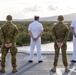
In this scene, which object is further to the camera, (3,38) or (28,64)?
(28,64)

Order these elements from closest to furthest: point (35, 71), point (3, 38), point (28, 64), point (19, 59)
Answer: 1. point (3, 38)
2. point (35, 71)
3. point (28, 64)
4. point (19, 59)

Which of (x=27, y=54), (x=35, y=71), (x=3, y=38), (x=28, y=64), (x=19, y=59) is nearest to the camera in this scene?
(x=3, y=38)

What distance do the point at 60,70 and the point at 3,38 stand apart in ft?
6.50

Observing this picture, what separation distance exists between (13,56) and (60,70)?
1.48 metres

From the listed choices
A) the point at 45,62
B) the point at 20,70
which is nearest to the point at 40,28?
the point at 45,62

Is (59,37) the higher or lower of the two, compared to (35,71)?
higher

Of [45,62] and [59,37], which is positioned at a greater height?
[59,37]

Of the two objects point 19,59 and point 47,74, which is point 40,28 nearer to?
point 19,59

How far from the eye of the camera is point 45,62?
11367 mm

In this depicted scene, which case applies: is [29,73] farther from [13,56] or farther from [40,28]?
[40,28]

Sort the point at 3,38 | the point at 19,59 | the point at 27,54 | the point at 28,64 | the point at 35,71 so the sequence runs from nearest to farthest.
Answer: the point at 3,38, the point at 35,71, the point at 28,64, the point at 19,59, the point at 27,54

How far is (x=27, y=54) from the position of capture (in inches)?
528

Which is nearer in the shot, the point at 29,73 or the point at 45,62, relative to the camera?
the point at 29,73

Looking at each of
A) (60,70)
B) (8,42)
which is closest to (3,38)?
(8,42)
